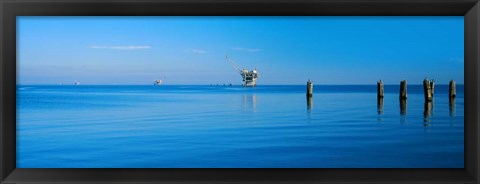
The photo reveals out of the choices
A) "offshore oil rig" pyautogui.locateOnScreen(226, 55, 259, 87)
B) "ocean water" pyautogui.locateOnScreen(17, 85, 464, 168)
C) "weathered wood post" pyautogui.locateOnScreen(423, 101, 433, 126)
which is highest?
"offshore oil rig" pyautogui.locateOnScreen(226, 55, 259, 87)

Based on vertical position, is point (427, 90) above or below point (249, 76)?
below

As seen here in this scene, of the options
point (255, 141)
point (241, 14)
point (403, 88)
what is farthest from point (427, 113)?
point (241, 14)

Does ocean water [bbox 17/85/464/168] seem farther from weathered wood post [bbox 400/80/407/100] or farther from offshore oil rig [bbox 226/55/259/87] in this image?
offshore oil rig [bbox 226/55/259/87]

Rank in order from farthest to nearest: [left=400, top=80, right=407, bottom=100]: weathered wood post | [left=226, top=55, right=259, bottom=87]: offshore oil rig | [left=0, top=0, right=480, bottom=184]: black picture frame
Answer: [left=226, top=55, right=259, bottom=87]: offshore oil rig → [left=400, top=80, right=407, bottom=100]: weathered wood post → [left=0, top=0, right=480, bottom=184]: black picture frame

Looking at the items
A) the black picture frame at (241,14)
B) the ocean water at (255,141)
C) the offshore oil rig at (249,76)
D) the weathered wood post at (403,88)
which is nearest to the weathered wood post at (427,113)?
the ocean water at (255,141)

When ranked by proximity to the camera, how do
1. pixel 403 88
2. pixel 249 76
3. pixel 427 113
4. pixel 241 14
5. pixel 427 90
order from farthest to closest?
1. pixel 249 76
2. pixel 403 88
3. pixel 427 90
4. pixel 427 113
5. pixel 241 14

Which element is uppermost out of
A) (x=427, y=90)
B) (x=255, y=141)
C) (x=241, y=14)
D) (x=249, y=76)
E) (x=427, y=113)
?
A: (x=249, y=76)

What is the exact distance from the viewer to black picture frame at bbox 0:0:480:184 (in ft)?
7.66

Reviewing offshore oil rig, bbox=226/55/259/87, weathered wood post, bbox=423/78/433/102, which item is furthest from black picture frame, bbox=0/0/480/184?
Result: offshore oil rig, bbox=226/55/259/87

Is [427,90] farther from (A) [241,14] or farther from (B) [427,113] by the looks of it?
(A) [241,14]

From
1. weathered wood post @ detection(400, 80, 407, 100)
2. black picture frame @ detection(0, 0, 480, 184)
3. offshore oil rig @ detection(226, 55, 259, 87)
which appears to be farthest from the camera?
offshore oil rig @ detection(226, 55, 259, 87)

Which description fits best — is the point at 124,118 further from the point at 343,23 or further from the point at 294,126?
the point at 343,23

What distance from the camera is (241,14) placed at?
2406 millimetres

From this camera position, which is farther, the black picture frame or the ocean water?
the ocean water
